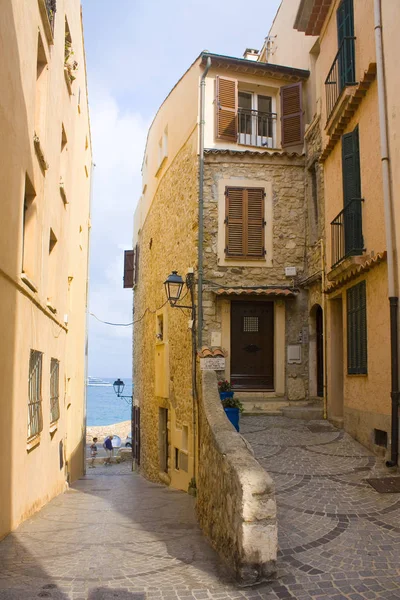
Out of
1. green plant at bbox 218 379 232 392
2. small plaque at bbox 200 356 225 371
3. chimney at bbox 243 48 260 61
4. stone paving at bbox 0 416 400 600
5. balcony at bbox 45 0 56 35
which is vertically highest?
chimney at bbox 243 48 260 61

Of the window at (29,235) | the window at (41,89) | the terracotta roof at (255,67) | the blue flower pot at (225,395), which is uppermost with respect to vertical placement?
the terracotta roof at (255,67)

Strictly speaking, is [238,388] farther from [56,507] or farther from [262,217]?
[56,507]

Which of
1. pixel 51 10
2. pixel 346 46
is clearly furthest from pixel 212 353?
pixel 51 10

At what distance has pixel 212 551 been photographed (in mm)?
5676

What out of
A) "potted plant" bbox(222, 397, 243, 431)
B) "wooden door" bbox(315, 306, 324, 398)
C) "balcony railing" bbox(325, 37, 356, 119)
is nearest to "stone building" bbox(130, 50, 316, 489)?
"wooden door" bbox(315, 306, 324, 398)

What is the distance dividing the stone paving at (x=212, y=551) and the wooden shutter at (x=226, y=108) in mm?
7675

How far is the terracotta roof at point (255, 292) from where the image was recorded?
12266mm

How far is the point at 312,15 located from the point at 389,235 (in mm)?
6239

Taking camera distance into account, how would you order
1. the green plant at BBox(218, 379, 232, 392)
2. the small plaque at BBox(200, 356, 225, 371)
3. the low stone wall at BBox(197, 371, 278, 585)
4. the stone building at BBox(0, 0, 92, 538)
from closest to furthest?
1. the low stone wall at BBox(197, 371, 278, 585)
2. the stone building at BBox(0, 0, 92, 538)
3. the green plant at BBox(218, 379, 232, 392)
4. the small plaque at BBox(200, 356, 225, 371)

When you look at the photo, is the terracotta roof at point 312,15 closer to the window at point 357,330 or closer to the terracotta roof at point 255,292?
the terracotta roof at point 255,292

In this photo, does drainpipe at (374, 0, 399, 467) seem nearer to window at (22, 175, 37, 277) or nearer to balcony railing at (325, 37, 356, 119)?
balcony railing at (325, 37, 356, 119)

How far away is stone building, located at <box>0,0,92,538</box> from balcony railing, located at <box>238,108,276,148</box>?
4161mm

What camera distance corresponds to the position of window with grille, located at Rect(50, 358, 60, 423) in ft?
34.4

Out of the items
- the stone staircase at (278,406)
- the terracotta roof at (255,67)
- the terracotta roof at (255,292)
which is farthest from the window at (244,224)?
the stone staircase at (278,406)
